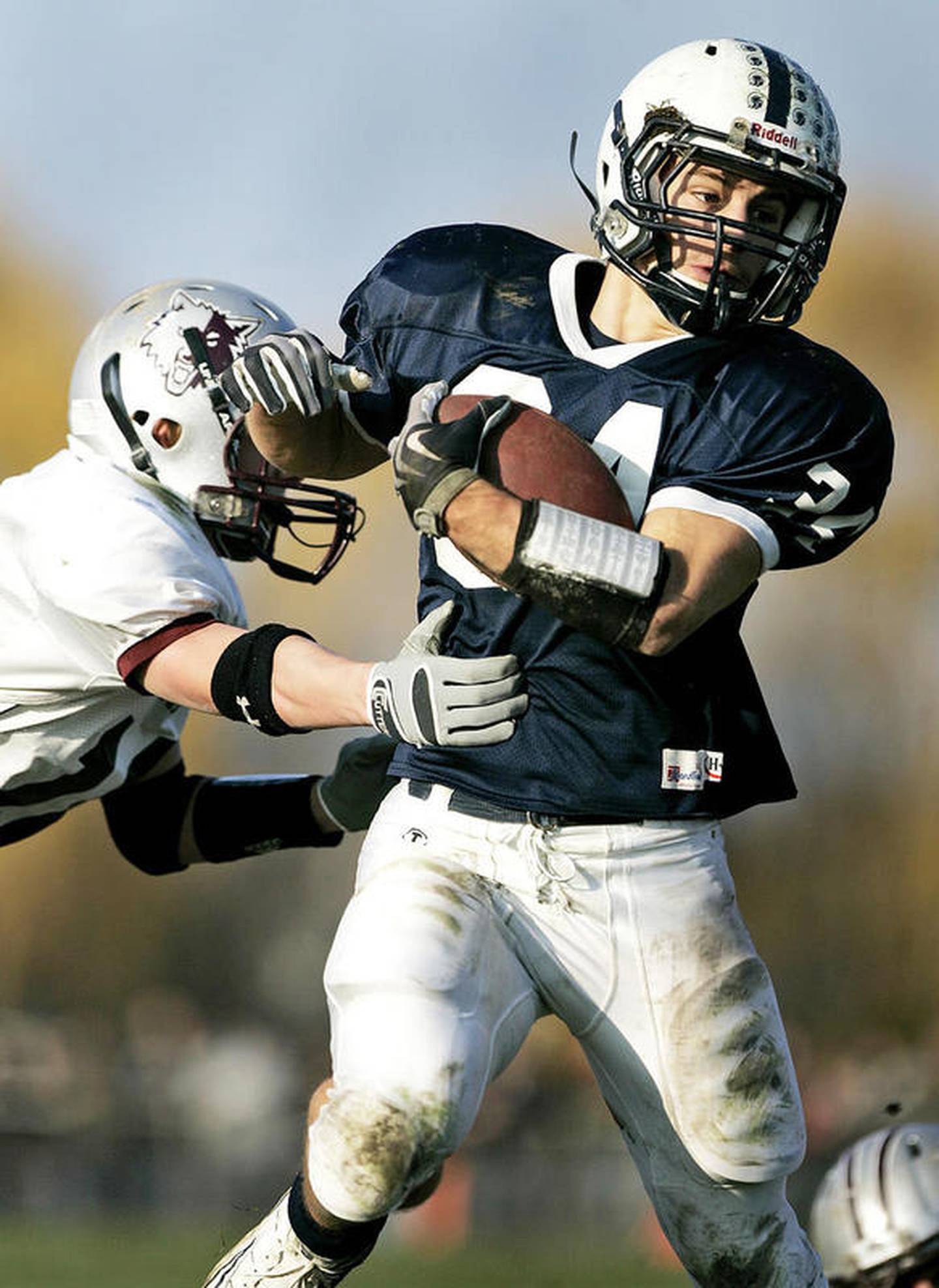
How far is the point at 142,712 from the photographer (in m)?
3.59

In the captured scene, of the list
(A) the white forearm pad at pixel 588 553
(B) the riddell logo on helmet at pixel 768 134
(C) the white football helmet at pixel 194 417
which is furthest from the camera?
(C) the white football helmet at pixel 194 417

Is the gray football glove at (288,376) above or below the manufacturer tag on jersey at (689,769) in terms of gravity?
above

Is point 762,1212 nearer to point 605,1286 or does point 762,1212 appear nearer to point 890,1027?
point 605,1286

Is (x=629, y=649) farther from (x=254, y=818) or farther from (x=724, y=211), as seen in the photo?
(x=254, y=818)

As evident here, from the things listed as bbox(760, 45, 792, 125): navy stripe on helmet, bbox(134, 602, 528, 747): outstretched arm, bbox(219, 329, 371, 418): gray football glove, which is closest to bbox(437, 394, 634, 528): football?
bbox(134, 602, 528, 747): outstretched arm

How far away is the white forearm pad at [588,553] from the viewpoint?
92.4 inches

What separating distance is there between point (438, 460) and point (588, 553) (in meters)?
0.22

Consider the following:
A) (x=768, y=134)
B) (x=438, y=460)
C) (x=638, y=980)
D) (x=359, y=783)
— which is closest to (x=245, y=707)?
(x=438, y=460)

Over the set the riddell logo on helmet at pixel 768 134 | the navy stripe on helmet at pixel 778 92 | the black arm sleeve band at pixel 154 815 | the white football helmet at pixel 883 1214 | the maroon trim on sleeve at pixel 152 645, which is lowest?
the black arm sleeve band at pixel 154 815

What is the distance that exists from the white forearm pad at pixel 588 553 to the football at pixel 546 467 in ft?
0.18

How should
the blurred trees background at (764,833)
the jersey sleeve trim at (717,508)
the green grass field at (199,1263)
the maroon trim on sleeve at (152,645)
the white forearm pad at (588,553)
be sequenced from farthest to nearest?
1. the blurred trees background at (764,833)
2. the green grass field at (199,1263)
3. the maroon trim on sleeve at (152,645)
4. the jersey sleeve trim at (717,508)
5. the white forearm pad at (588,553)

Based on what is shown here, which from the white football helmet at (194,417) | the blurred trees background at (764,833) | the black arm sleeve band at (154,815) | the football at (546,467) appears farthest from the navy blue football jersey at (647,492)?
the blurred trees background at (764,833)

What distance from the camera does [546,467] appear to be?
244 centimetres

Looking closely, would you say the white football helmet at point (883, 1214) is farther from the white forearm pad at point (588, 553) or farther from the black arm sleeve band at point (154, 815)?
the black arm sleeve band at point (154, 815)
